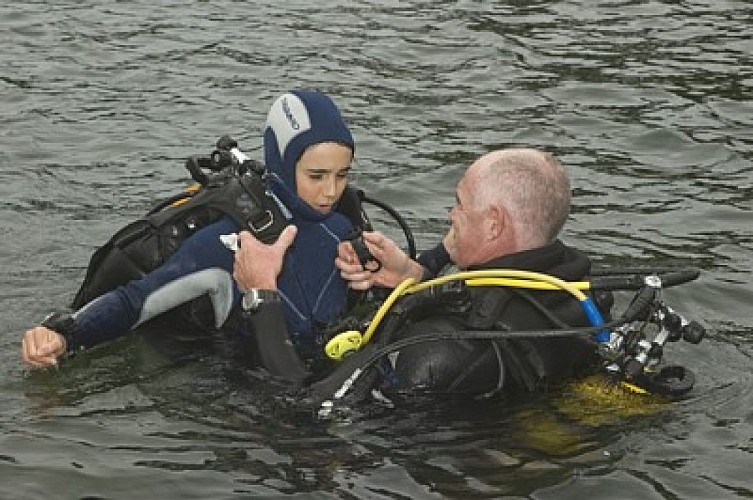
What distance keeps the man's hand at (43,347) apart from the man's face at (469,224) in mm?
1643

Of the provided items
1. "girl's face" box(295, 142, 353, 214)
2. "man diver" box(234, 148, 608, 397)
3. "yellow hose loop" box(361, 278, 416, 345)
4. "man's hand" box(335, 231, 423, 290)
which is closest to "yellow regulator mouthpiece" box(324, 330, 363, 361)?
"yellow hose loop" box(361, 278, 416, 345)

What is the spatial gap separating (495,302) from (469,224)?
410 mm

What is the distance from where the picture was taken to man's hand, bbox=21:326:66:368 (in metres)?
5.93

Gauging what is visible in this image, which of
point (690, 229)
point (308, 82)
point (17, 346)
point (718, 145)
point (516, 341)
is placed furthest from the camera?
point (308, 82)

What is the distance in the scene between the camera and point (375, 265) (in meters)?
6.55

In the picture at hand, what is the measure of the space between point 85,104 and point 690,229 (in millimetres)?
5031

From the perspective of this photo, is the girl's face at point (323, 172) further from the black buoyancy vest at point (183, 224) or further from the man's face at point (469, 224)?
the man's face at point (469, 224)

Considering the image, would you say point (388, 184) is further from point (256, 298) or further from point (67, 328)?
point (67, 328)

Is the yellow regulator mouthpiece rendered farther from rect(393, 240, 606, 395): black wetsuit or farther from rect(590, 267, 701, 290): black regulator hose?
rect(590, 267, 701, 290): black regulator hose

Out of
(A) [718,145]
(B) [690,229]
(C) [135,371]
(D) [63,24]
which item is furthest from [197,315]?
(D) [63,24]

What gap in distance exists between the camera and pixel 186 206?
21.5ft

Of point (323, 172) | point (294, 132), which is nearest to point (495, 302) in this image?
point (323, 172)

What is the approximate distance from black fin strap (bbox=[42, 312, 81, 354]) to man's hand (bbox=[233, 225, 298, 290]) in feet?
2.25

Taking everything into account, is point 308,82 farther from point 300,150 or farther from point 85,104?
point 300,150
